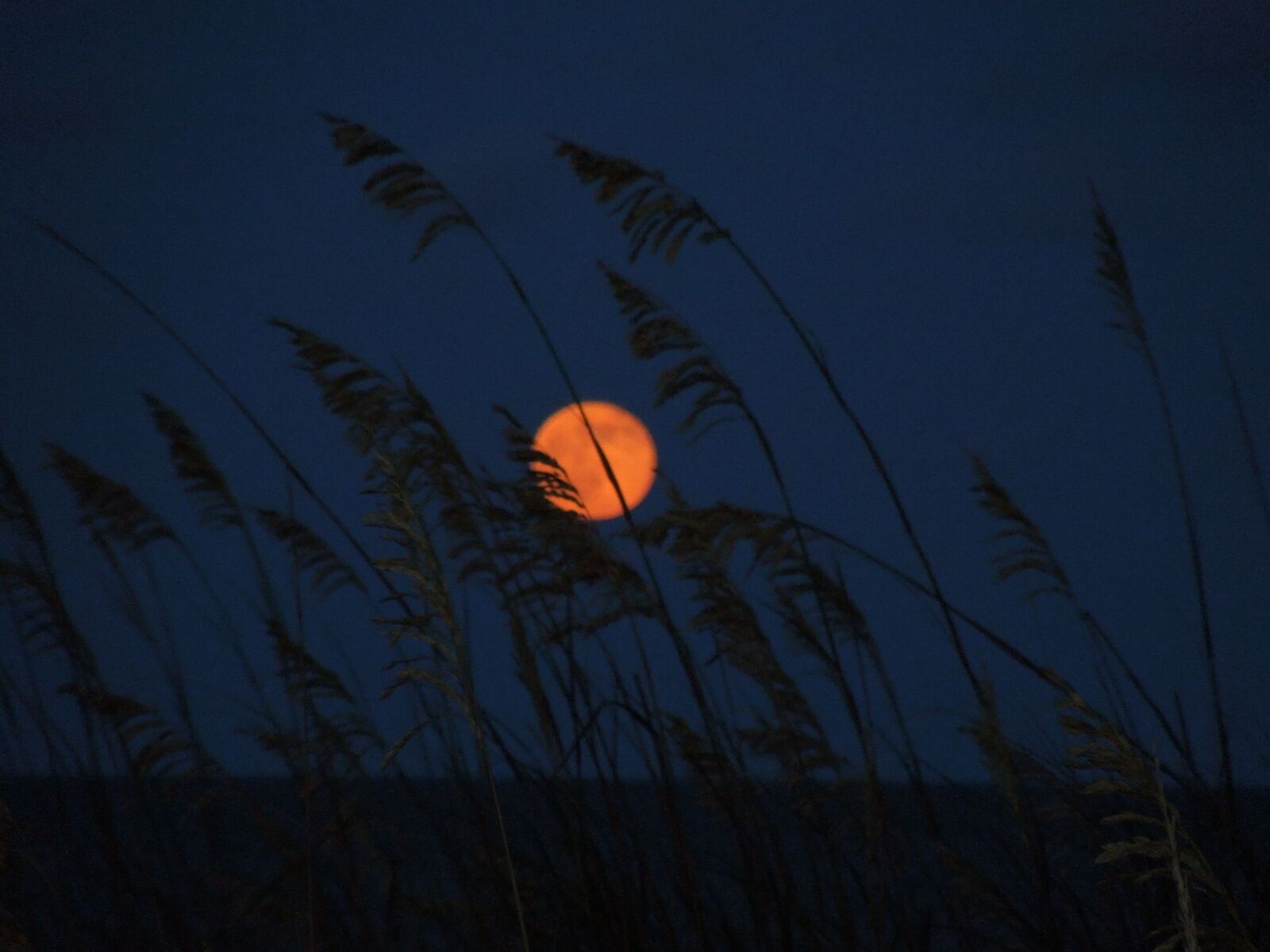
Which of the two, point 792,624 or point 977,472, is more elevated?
point 977,472

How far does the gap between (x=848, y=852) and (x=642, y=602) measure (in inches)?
36.3

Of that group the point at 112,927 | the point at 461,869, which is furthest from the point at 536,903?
the point at 112,927

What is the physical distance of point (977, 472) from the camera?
3172 mm

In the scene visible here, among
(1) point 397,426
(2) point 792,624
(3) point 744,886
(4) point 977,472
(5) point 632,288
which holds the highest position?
(5) point 632,288

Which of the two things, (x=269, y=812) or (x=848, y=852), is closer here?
(x=848, y=852)

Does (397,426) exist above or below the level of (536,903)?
above

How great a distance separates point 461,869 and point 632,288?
67.6 inches

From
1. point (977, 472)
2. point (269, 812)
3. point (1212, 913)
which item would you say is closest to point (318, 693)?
point (269, 812)

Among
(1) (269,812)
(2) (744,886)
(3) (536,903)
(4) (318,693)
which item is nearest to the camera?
(2) (744,886)

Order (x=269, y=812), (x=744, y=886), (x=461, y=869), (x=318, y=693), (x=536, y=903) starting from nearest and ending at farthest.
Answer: (x=744, y=886) < (x=536, y=903) < (x=461, y=869) < (x=318, y=693) < (x=269, y=812)

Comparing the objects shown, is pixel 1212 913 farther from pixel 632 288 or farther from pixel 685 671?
pixel 632 288

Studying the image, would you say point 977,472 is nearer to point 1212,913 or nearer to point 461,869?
point 1212,913

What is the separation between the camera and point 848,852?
294 cm

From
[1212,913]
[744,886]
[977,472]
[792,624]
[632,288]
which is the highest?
[632,288]
